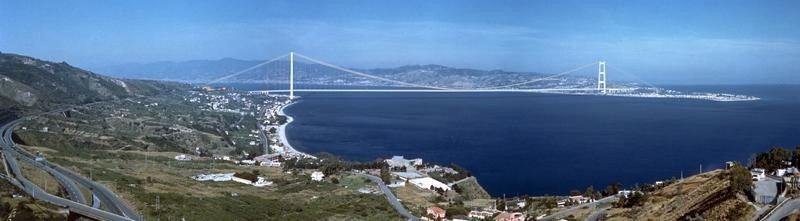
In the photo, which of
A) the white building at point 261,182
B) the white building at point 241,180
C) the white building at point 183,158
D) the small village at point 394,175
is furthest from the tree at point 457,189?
the white building at point 183,158

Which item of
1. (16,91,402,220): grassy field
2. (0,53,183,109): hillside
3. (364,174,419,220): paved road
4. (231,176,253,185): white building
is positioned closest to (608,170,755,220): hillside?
(364,174,419,220): paved road

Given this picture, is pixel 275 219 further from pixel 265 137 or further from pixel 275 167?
pixel 265 137

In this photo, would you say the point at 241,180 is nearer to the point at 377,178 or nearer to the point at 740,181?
the point at 377,178

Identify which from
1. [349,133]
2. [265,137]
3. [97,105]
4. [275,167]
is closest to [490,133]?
[349,133]

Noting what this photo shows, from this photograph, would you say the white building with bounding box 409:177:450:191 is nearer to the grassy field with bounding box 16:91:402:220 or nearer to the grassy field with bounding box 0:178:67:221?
the grassy field with bounding box 16:91:402:220

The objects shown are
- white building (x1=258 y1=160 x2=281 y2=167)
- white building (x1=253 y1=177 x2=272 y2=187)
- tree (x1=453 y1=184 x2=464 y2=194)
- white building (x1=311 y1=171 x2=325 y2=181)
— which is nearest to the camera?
white building (x1=253 y1=177 x2=272 y2=187)

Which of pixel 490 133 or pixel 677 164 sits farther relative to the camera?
pixel 490 133
